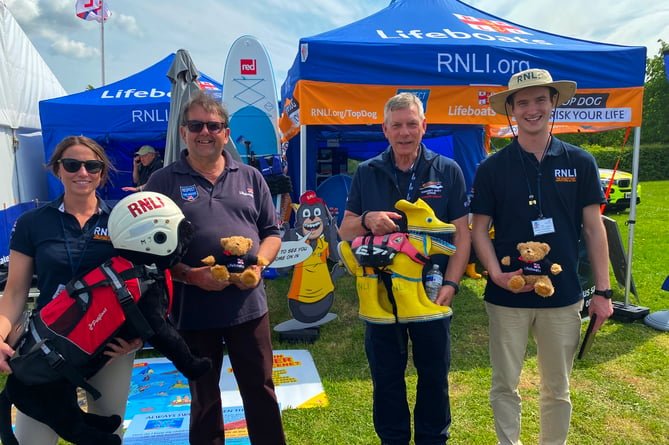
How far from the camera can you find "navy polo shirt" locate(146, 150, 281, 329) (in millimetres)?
1825

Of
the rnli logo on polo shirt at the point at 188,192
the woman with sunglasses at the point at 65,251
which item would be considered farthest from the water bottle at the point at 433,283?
the woman with sunglasses at the point at 65,251

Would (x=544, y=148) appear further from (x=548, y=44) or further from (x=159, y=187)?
(x=548, y=44)

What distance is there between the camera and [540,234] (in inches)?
77.8

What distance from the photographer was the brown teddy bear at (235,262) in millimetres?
1732

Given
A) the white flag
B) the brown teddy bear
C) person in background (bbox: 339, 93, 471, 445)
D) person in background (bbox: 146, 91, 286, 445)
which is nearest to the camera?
the brown teddy bear

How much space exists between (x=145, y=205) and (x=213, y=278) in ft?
1.26

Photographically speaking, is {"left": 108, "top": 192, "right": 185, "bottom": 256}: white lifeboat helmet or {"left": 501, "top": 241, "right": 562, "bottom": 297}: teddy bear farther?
{"left": 501, "top": 241, "right": 562, "bottom": 297}: teddy bear

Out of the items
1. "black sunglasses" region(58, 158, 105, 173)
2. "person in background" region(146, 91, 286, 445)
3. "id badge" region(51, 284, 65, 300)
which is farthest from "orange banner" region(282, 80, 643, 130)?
"id badge" region(51, 284, 65, 300)

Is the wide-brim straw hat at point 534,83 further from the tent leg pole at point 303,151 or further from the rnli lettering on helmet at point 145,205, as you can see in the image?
the tent leg pole at point 303,151

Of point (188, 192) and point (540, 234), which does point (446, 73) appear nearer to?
point (540, 234)

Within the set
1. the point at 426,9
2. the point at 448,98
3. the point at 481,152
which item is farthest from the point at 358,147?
the point at 448,98

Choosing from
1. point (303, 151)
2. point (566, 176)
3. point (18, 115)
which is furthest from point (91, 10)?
point (566, 176)

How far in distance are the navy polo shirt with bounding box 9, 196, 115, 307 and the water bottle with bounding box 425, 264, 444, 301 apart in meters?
1.36

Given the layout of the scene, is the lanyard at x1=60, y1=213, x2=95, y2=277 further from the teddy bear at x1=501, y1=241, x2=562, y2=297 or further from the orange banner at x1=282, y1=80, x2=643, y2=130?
the orange banner at x1=282, y1=80, x2=643, y2=130
